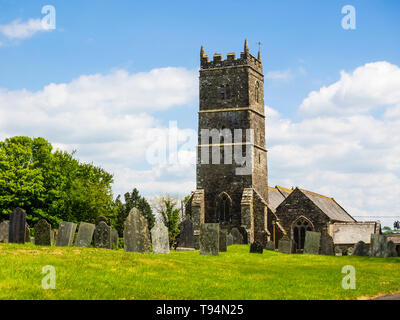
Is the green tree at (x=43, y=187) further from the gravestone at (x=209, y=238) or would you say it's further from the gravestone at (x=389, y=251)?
the gravestone at (x=389, y=251)

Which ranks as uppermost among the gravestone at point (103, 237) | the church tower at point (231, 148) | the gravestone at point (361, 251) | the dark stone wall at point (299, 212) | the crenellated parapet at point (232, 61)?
the crenellated parapet at point (232, 61)

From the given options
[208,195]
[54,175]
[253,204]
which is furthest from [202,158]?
[54,175]

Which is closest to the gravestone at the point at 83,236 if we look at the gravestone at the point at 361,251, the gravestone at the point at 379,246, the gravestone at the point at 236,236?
the gravestone at the point at 379,246

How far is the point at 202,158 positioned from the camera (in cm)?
4678

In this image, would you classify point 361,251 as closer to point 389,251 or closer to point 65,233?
point 389,251

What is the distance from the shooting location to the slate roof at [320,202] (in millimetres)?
48516

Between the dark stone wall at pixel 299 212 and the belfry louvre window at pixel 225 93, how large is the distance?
1024cm

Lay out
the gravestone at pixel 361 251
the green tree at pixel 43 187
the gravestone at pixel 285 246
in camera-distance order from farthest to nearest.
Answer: the green tree at pixel 43 187 → the gravestone at pixel 285 246 → the gravestone at pixel 361 251

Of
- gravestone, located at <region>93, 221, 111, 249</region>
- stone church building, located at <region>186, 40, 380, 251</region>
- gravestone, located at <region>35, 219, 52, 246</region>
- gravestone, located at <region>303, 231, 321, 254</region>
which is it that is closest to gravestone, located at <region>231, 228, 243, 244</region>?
stone church building, located at <region>186, 40, 380, 251</region>

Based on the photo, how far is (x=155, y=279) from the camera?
48.7ft

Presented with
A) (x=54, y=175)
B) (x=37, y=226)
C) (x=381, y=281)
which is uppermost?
(x=54, y=175)

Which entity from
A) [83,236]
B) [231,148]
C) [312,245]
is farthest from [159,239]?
[231,148]
